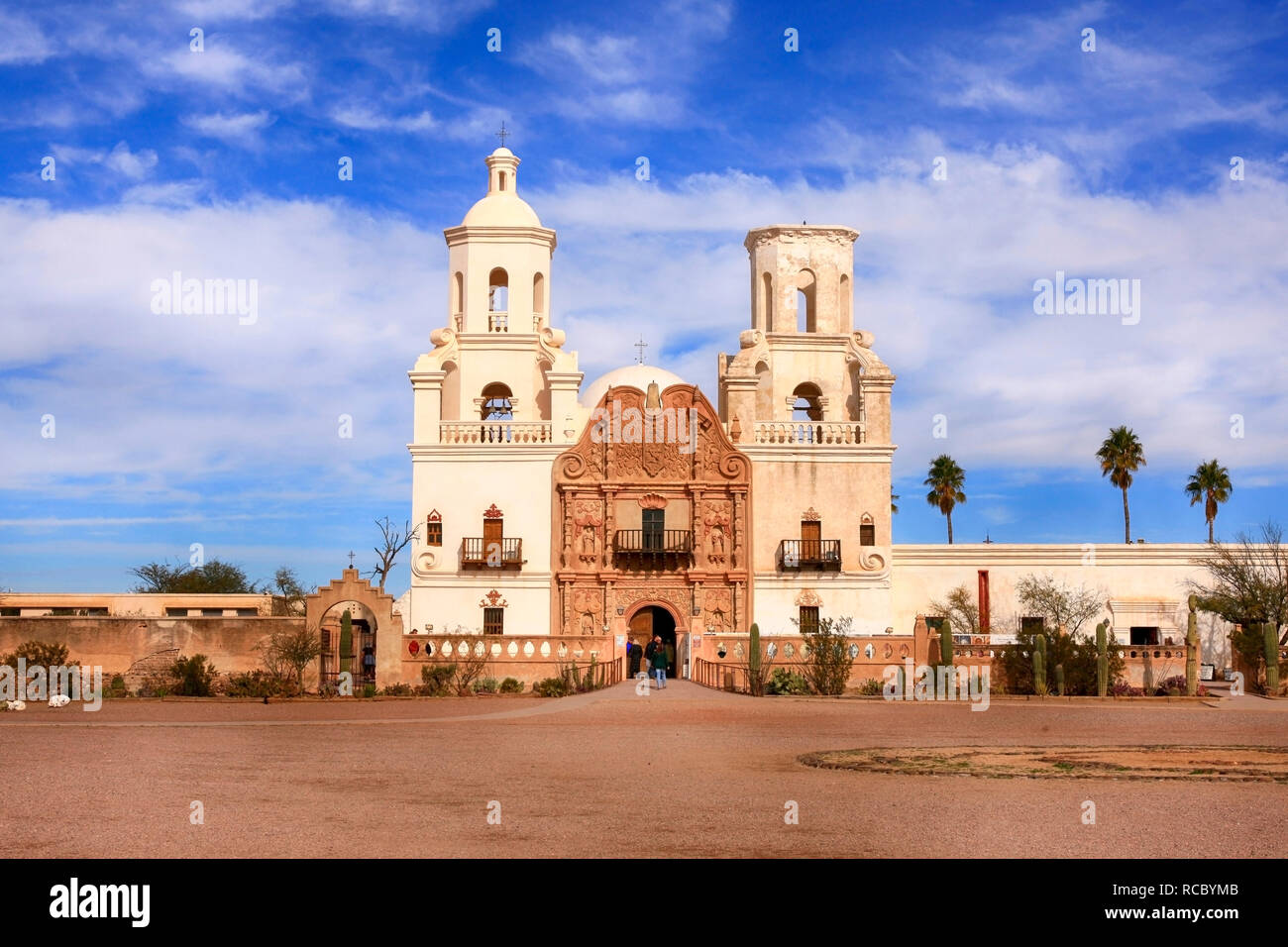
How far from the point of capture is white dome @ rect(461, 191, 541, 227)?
47.3 metres

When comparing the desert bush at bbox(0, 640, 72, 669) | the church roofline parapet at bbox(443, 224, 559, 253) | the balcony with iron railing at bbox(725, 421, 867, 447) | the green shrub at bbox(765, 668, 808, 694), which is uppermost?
the church roofline parapet at bbox(443, 224, 559, 253)

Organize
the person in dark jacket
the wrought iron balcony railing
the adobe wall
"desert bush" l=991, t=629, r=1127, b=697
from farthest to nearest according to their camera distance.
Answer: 1. the wrought iron balcony railing
2. the adobe wall
3. the person in dark jacket
4. "desert bush" l=991, t=629, r=1127, b=697

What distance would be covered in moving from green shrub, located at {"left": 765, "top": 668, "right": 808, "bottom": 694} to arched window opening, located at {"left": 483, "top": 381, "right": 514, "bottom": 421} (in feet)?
50.0

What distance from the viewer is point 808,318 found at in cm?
4869

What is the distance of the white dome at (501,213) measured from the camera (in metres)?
47.3

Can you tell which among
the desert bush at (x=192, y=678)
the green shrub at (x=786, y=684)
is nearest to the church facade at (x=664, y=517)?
the green shrub at (x=786, y=684)

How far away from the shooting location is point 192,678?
3469 centimetres

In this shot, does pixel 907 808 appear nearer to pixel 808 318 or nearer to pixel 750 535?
pixel 750 535

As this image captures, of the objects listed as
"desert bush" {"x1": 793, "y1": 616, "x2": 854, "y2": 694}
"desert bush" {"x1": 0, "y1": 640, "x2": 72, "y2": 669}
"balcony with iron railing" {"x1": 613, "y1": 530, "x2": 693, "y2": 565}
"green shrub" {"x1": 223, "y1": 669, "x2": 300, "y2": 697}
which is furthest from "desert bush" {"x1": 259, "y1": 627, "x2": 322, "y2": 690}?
"desert bush" {"x1": 793, "y1": 616, "x2": 854, "y2": 694}

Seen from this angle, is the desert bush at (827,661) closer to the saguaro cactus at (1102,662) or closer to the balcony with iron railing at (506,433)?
the saguaro cactus at (1102,662)

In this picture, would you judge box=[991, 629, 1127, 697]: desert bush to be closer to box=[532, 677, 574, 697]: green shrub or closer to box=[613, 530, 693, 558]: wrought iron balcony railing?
box=[613, 530, 693, 558]: wrought iron balcony railing
